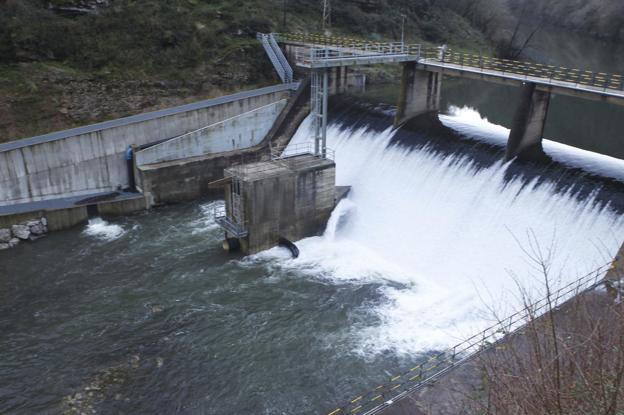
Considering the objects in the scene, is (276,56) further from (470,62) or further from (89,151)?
(89,151)

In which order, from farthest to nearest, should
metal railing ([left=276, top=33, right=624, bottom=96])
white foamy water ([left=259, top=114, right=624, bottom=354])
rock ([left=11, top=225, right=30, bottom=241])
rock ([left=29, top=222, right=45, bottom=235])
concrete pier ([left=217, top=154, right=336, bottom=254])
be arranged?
rock ([left=29, top=222, right=45, bottom=235])
rock ([left=11, top=225, right=30, bottom=241])
concrete pier ([left=217, top=154, right=336, bottom=254])
metal railing ([left=276, top=33, right=624, bottom=96])
white foamy water ([left=259, top=114, right=624, bottom=354])

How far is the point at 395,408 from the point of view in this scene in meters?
13.2

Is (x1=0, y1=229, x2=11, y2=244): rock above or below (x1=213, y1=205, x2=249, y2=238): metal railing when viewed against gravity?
below

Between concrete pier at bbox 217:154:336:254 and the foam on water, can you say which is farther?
concrete pier at bbox 217:154:336:254

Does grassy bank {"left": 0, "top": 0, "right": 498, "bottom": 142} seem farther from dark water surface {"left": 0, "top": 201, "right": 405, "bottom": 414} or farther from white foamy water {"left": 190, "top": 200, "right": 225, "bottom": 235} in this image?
dark water surface {"left": 0, "top": 201, "right": 405, "bottom": 414}

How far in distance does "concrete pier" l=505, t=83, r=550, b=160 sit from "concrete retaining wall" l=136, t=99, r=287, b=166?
1607cm

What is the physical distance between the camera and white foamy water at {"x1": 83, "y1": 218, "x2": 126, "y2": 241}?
27062 millimetres

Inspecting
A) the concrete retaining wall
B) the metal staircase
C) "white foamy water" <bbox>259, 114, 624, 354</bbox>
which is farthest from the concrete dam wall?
"white foamy water" <bbox>259, 114, 624, 354</bbox>

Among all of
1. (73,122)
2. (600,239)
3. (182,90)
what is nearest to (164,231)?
(73,122)

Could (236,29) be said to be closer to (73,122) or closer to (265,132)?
(265,132)

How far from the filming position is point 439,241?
24281 mm

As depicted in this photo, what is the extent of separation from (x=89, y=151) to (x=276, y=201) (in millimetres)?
11502

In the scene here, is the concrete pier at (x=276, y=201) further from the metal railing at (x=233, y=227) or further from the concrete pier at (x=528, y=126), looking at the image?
the concrete pier at (x=528, y=126)

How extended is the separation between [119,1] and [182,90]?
9.58 meters
